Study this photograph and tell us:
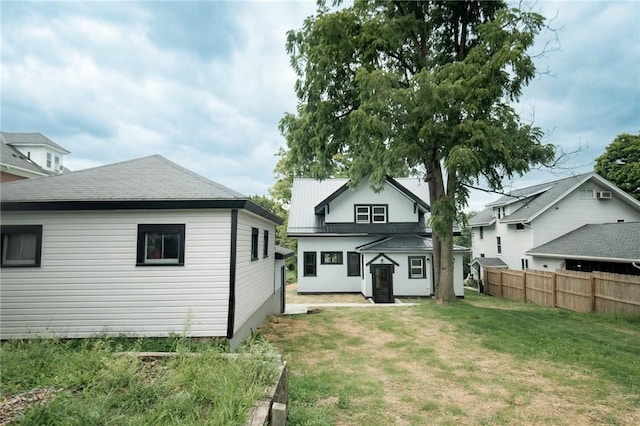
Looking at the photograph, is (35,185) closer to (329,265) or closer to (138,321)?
(138,321)

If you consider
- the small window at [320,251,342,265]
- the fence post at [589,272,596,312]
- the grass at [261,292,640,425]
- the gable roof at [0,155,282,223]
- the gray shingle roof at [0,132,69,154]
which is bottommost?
the grass at [261,292,640,425]

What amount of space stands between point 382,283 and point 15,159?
878 inches

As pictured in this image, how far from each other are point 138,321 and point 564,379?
27.3 ft

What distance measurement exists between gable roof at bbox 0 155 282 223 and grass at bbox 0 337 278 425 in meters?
2.83

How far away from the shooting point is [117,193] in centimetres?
643

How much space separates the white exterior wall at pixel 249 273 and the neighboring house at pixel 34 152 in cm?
1639

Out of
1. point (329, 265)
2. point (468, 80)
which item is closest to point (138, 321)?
point (468, 80)

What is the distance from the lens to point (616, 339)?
7.95 metres

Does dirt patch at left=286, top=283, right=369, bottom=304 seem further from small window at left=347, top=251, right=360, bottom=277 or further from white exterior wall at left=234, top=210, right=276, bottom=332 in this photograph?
white exterior wall at left=234, top=210, right=276, bottom=332

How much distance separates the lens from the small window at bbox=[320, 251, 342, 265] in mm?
18219

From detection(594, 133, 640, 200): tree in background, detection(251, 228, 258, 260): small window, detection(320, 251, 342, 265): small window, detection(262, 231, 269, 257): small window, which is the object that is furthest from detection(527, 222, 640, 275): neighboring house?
detection(251, 228, 258, 260): small window

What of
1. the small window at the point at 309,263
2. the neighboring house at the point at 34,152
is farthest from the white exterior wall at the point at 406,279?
the neighboring house at the point at 34,152

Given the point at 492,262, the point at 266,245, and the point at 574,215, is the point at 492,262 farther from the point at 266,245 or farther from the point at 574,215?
the point at 266,245

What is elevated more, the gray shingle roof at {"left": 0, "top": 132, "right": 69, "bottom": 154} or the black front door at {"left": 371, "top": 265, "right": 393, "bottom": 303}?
the gray shingle roof at {"left": 0, "top": 132, "right": 69, "bottom": 154}
